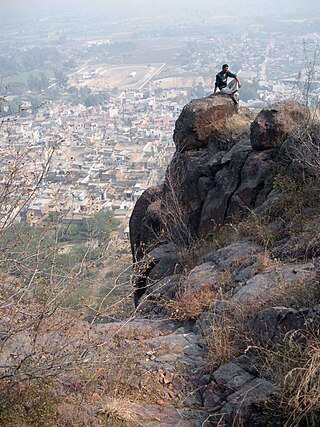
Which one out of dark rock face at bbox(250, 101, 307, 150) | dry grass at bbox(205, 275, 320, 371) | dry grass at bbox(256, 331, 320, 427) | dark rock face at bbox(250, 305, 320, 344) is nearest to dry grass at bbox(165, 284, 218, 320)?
dry grass at bbox(205, 275, 320, 371)

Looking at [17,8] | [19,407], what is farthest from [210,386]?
[17,8]

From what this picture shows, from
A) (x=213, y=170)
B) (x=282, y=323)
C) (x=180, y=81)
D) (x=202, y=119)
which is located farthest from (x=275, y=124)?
(x=180, y=81)

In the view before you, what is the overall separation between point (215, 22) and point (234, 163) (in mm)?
127758

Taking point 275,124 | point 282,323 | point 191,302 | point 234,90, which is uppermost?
point 234,90

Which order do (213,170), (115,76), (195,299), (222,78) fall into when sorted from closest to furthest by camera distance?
(195,299) → (213,170) → (222,78) → (115,76)

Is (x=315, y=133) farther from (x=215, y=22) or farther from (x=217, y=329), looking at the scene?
(x=215, y=22)

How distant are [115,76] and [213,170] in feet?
207

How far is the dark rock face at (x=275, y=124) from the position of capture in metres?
8.48

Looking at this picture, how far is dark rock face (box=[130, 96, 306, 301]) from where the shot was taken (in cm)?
845

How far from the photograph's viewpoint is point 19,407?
364cm

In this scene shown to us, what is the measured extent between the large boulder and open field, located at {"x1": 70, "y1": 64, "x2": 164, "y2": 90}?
53324mm

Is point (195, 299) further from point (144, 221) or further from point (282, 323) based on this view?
point (144, 221)

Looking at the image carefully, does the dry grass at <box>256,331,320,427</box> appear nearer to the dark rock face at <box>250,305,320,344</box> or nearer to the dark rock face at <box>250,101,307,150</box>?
the dark rock face at <box>250,305,320,344</box>

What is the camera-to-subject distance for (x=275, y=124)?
8492 mm
